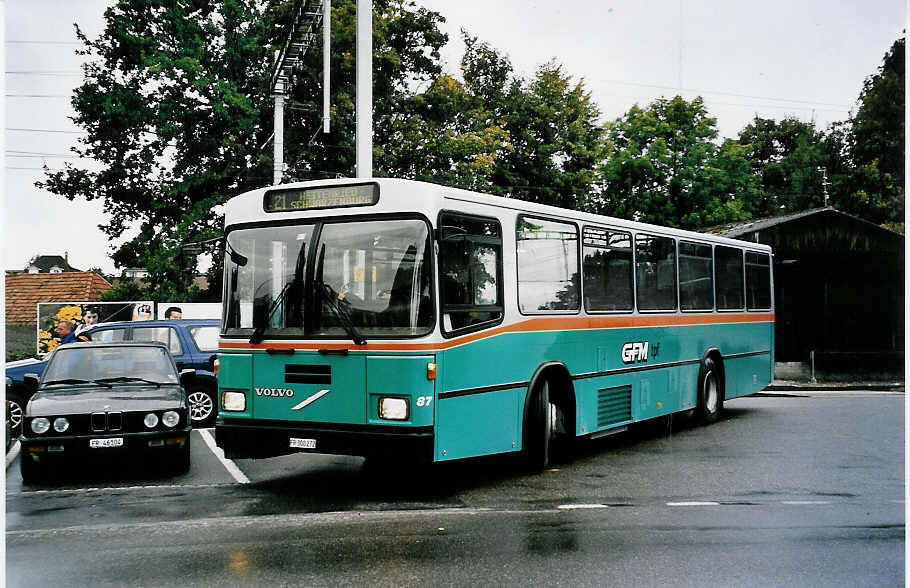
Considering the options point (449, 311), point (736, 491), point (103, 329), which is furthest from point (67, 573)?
point (103, 329)

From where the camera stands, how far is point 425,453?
28.6ft

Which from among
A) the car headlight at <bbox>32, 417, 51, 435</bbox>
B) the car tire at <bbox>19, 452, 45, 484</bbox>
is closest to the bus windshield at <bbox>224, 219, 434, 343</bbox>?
the car headlight at <bbox>32, 417, 51, 435</bbox>

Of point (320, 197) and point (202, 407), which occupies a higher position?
point (320, 197)

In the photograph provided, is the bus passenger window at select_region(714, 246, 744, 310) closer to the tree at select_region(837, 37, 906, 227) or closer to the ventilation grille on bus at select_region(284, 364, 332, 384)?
the tree at select_region(837, 37, 906, 227)

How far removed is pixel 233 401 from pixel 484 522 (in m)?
3.07

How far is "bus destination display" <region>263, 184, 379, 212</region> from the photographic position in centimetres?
921

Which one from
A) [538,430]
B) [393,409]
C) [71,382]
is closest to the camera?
[393,409]

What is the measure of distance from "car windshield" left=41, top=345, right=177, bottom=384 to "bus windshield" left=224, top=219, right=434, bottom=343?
2463 mm

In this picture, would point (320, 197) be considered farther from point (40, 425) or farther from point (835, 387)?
point (835, 387)

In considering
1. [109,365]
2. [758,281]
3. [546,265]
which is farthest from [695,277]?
[109,365]

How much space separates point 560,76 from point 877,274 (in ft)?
75.8

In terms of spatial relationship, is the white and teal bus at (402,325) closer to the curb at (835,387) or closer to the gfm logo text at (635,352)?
the gfm logo text at (635,352)

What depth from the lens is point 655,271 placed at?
533 inches

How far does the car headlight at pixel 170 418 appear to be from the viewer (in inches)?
415
